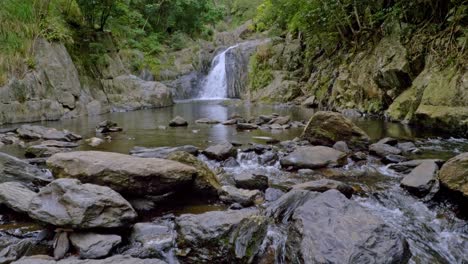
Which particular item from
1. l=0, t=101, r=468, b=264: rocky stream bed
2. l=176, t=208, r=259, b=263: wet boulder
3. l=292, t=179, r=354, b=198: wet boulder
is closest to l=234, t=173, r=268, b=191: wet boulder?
l=0, t=101, r=468, b=264: rocky stream bed

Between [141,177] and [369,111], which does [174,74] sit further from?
[141,177]

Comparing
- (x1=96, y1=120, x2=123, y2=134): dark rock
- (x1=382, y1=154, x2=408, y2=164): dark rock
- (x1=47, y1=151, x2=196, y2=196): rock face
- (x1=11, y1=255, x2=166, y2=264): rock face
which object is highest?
(x1=47, y1=151, x2=196, y2=196): rock face

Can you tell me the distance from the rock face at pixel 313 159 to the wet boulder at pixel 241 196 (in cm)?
131

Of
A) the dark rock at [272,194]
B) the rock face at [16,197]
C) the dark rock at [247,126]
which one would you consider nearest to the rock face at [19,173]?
the rock face at [16,197]

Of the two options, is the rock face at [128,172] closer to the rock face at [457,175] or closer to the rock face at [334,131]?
the rock face at [457,175]

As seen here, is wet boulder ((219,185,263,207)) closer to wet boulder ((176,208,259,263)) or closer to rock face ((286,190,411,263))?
wet boulder ((176,208,259,263))

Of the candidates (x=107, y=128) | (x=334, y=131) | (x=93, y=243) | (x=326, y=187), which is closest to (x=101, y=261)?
(x=93, y=243)

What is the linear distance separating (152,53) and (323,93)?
11.3m

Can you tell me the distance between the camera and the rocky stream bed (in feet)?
9.03

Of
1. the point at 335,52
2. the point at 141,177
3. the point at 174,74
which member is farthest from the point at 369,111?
the point at 174,74

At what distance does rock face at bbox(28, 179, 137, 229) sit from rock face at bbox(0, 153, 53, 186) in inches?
46.2

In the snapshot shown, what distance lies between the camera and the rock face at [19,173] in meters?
4.16

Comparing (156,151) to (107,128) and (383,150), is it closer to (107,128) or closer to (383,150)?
(107,128)

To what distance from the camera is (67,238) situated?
9.52 ft
